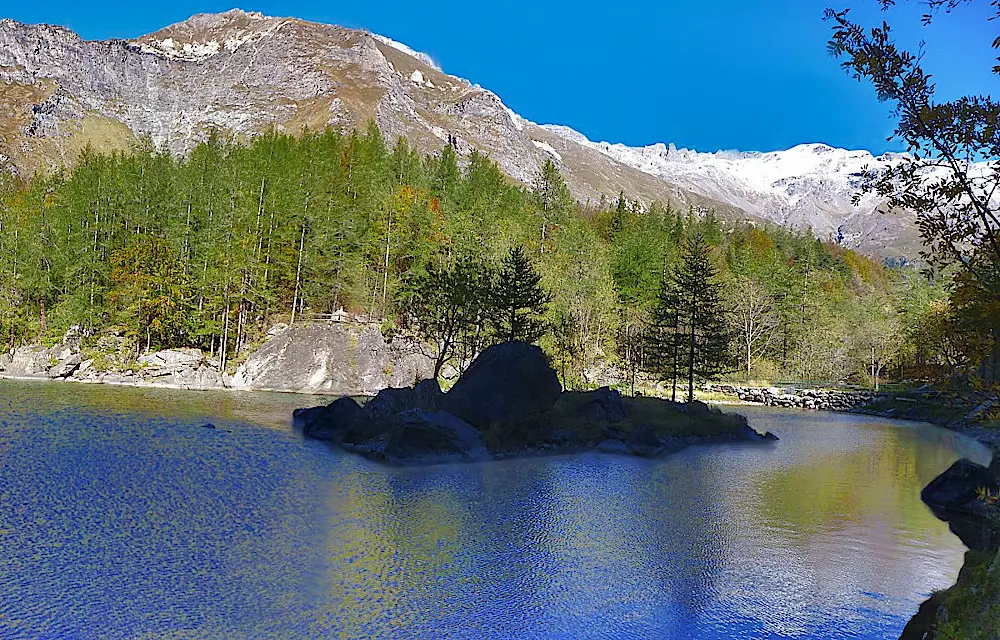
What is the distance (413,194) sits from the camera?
54438mm

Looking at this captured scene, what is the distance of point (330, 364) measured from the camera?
41.6 meters

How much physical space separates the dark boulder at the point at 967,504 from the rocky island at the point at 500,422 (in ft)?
27.1

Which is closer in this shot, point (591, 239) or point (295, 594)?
point (295, 594)

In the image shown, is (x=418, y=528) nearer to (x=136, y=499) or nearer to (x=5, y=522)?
(x=136, y=499)

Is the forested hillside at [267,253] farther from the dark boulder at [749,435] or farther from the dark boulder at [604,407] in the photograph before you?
the dark boulder at [749,435]

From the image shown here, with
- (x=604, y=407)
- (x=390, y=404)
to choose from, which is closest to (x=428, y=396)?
(x=390, y=404)

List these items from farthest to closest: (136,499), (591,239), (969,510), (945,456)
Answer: (591,239), (945,456), (969,510), (136,499)

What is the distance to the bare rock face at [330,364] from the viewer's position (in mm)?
41062

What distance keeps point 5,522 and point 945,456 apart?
29321 mm

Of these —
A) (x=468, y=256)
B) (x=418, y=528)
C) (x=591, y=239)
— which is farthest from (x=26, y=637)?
(x=591, y=239)

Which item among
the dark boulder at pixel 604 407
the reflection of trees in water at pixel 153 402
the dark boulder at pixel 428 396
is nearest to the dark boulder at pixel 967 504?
the dark boulder at pixel 604 407

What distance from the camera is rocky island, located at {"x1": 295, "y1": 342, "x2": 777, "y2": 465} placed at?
19.7 meters

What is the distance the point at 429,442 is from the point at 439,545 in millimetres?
8593

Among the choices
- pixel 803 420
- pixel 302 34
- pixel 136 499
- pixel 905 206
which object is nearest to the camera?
pixel 905 206
